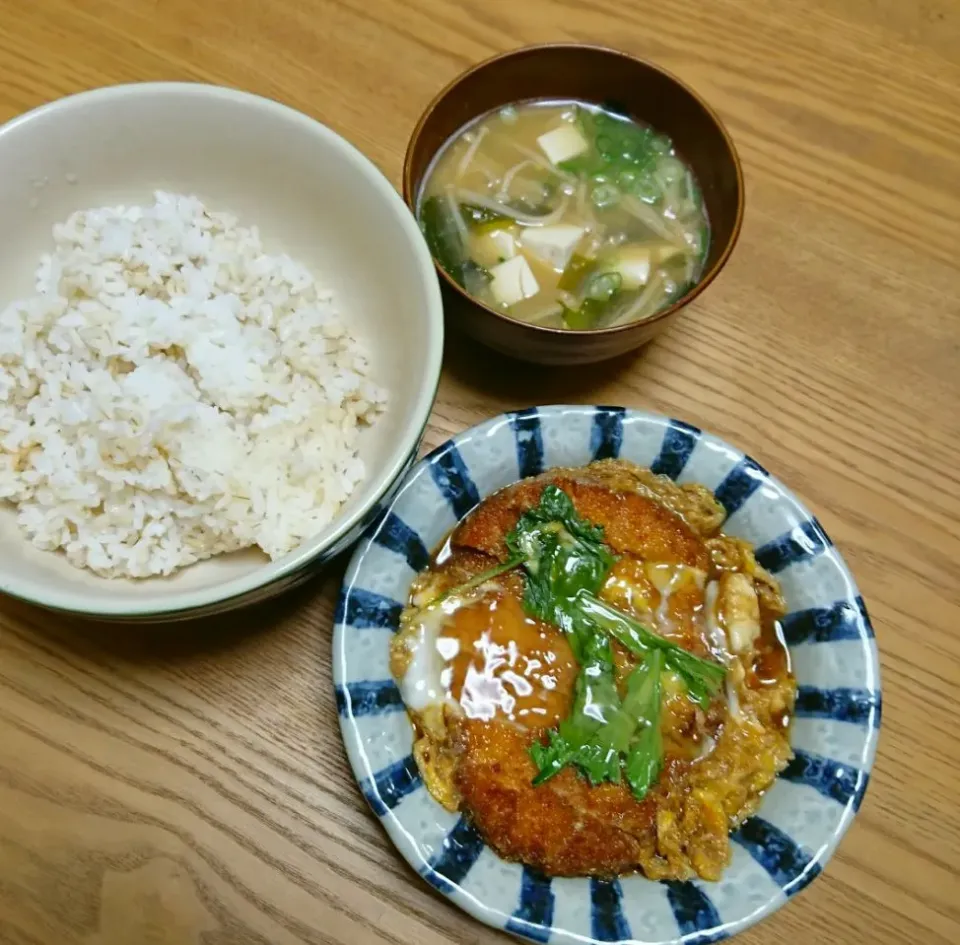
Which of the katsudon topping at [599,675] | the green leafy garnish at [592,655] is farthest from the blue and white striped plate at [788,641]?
the green leafy garnish at [592,655]

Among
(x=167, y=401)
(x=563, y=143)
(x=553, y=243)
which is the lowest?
(x=167, y=401)

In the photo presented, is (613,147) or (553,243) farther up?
(613,147)

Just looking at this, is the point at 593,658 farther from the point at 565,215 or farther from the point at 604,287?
the point at 565,215

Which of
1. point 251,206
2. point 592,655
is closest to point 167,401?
point 251,206

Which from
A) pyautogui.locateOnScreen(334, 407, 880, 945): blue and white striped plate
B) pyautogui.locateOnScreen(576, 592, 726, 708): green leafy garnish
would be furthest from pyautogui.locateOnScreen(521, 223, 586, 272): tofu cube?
pyautogui.locateOnScreen(576, 592, 726, 708): green leafy garnish

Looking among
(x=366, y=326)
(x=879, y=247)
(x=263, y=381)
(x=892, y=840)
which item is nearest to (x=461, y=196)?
(x=366, y=326)

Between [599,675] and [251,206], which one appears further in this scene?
[251,206]

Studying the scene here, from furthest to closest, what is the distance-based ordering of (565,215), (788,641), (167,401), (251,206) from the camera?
(565,215)
(251,206)
(788,641)
(167,401)

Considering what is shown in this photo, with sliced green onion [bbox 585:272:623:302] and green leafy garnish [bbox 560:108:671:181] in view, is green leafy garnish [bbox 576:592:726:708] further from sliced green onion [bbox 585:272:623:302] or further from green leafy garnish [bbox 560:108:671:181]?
green leafy garnish [bbox 560:108:671:181]
